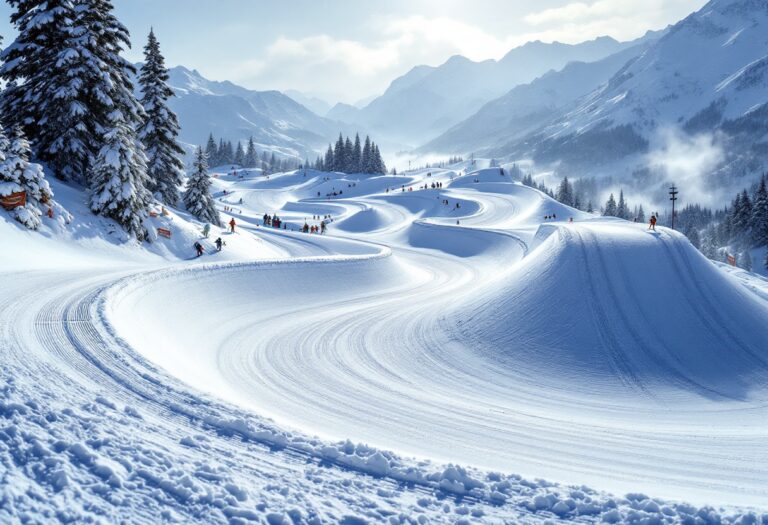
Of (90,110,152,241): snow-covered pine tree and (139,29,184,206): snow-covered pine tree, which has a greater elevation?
(139,29,184,206): snow-covered pine tree

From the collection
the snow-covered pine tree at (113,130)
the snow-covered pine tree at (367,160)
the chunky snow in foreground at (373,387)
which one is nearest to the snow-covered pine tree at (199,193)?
the snow-covered pine tree at (113,130)

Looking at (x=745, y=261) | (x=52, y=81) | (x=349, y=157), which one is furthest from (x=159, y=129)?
(x=745, y=261)

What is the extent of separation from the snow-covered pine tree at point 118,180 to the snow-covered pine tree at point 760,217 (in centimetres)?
9550

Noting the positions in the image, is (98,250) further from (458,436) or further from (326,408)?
(458,436)

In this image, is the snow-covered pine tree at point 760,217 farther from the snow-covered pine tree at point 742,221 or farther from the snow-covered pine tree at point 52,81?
the snow-covered pine tree at point 52,81

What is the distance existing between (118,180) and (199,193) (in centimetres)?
1313

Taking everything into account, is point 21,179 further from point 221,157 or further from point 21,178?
point 221,157

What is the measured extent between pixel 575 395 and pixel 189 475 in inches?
439

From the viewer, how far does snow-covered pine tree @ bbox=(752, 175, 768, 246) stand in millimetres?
81750

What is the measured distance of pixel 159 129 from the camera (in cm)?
3825

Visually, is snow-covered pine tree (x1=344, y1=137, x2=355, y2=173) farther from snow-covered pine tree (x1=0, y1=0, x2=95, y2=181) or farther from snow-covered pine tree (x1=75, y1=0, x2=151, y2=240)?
snow-covered pine tree (x1=0, y1=0, x2=95, y2=181)


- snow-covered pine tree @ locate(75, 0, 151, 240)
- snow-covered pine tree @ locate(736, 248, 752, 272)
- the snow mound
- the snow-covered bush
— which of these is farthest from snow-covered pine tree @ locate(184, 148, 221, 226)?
snow-covered pine tree @ locate(736, 248, 752, 272)

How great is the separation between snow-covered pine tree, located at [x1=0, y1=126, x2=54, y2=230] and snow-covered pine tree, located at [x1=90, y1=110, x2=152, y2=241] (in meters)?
3.14

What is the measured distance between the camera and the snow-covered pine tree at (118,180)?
26.2 m
